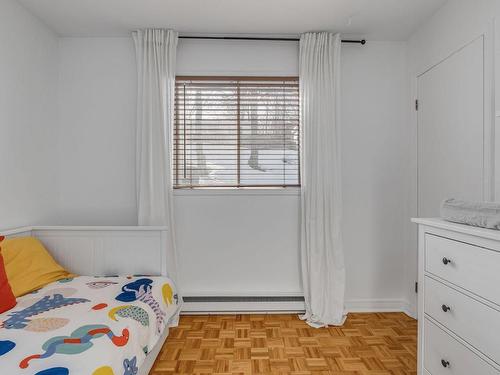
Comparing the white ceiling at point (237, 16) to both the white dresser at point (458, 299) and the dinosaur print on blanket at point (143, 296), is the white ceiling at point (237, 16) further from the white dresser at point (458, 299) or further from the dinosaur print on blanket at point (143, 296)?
the dinosaur print on blanket at point (143, 296)

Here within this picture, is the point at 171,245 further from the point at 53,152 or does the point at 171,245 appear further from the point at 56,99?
the point at 56,99

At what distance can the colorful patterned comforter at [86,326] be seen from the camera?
1.21m

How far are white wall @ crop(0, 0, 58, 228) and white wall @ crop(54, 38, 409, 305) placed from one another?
0.14 metres

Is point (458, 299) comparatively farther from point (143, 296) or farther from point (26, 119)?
point (26, 119)

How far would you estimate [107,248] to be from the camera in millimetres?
2432

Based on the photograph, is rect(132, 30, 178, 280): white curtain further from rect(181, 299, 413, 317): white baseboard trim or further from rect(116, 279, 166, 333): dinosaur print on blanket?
rect(116, 279, 166, 333): dinosaur print on blanket

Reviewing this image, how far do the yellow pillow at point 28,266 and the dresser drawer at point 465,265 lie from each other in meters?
2.41

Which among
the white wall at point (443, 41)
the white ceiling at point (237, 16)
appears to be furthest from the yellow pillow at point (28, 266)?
the white wall at point (443, 41)

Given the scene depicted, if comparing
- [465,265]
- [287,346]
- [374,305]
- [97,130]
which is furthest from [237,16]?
[374,305]

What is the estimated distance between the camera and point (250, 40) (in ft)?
9.27

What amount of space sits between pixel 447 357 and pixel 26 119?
3167 millimetres

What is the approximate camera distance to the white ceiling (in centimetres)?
232

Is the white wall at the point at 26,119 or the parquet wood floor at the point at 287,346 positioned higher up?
the white wall at the point at 26,119

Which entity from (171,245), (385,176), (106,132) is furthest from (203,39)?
(385,176)
